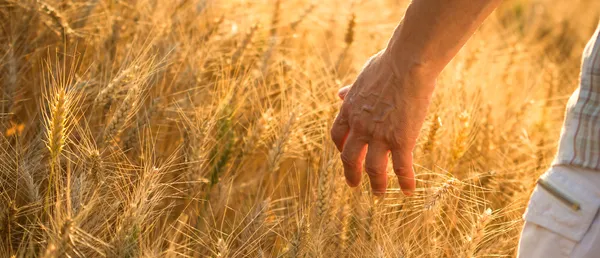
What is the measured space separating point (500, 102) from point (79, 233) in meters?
1.94

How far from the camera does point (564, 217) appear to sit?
1.01 m

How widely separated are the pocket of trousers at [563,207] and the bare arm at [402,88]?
0.94 feet

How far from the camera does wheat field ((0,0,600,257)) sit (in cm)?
147

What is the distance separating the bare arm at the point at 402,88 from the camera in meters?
1.15

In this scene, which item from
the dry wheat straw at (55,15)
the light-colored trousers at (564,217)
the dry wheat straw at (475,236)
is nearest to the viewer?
the light-colored trousers at (564,217)

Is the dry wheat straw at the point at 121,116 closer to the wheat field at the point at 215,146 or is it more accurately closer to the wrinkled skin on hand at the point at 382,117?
the wheat field at the point at 215,146

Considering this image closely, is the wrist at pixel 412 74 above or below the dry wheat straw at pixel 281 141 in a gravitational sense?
above

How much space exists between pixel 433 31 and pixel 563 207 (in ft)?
1.20

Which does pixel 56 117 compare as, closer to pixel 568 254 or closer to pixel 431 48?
pixel 431 48

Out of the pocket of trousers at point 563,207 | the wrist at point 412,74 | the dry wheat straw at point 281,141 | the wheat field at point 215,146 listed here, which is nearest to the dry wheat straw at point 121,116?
the wheat field at point 215,146

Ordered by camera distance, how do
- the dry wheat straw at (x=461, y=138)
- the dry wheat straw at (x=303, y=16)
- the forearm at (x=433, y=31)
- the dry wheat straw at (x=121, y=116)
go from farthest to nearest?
1. the dry wheat straw at (x=303, y=16)
2. the dry wheat straw at (x=461, y=138)
3. the dry wheat straw at (x=121, y=116)
4. the forearm at (x=433, y=31)

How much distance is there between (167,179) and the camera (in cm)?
185

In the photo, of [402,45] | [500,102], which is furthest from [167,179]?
[500,102]

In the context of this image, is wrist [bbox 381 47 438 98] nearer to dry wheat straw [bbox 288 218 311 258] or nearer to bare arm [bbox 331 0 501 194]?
bare arm [bbox 331 0 501 194]
